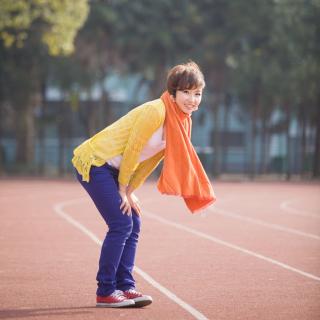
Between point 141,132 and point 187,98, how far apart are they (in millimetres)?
447

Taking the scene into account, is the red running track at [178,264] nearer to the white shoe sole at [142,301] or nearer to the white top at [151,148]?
the white shoe sole at [142,301]

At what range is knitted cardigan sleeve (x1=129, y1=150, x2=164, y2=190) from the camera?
761 centimetres

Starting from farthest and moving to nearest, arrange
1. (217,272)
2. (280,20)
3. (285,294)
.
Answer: (280,20) → (217,272) → (285,294)

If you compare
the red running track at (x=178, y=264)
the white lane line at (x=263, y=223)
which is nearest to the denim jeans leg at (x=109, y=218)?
the red running track at (x=178, y=264)

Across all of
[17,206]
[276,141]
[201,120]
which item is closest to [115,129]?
[17,206]

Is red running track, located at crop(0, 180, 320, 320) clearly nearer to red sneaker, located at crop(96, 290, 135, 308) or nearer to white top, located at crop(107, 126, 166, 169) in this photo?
red sneaker, located at crop(96, 290, 135, 308)

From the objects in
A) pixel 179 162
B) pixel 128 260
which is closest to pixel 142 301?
pixel 128 260

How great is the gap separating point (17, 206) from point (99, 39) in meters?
26.6

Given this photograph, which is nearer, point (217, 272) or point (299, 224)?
point (217, 272)

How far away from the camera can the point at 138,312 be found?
736 centimetres

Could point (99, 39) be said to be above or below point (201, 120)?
above

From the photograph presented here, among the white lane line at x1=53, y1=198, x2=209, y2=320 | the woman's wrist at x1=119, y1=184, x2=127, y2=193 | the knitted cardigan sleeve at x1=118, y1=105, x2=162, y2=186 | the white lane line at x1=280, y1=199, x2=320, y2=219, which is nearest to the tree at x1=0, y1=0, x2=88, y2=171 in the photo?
the white lane line at x1=280, y1=199, x2=320, y2=219

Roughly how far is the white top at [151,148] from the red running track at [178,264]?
1.14 meters

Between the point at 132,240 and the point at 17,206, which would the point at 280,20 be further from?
the point at 132,240
